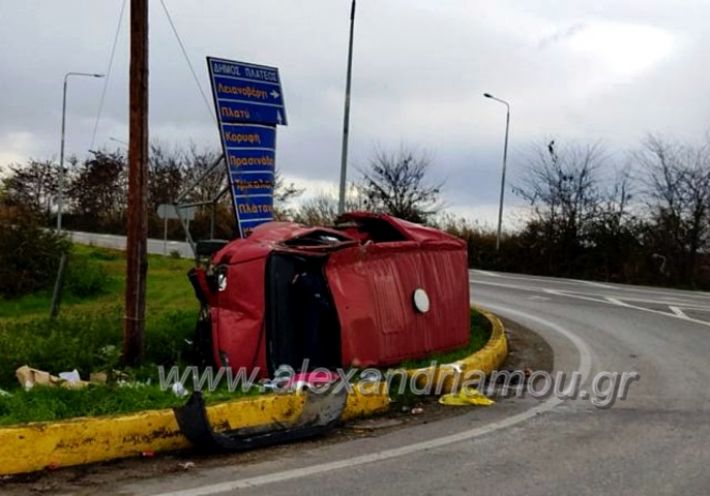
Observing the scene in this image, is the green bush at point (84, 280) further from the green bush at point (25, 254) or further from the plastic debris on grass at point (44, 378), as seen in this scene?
the plastic debris on grass at point (44, 378)

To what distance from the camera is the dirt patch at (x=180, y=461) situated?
16.1 ft

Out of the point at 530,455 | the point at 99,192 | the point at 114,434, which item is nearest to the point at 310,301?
the point at 114,434

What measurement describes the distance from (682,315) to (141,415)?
494 inches

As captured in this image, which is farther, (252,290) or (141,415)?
(252,290)

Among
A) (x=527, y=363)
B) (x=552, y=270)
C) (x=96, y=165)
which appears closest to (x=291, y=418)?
(x=527, y=363)

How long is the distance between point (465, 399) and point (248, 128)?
18.3 ft

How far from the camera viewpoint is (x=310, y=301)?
802cm

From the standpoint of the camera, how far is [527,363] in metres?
9.76

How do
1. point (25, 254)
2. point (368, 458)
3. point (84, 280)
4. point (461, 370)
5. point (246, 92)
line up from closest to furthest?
point (368, 458) < point (461, 370) < point (246, 92) < point (84, 280) < point (25, 254)

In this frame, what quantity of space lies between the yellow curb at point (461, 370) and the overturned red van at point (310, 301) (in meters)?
0.61

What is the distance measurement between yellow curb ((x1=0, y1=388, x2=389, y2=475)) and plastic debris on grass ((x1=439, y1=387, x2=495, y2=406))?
1.68 metres

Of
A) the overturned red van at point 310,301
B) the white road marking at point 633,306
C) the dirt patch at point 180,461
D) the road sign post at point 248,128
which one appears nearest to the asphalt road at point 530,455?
the dirt patch at point 180,461

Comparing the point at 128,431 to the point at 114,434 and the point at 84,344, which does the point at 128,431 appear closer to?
the point at 114,434

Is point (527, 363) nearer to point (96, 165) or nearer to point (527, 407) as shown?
point (527, 407)
